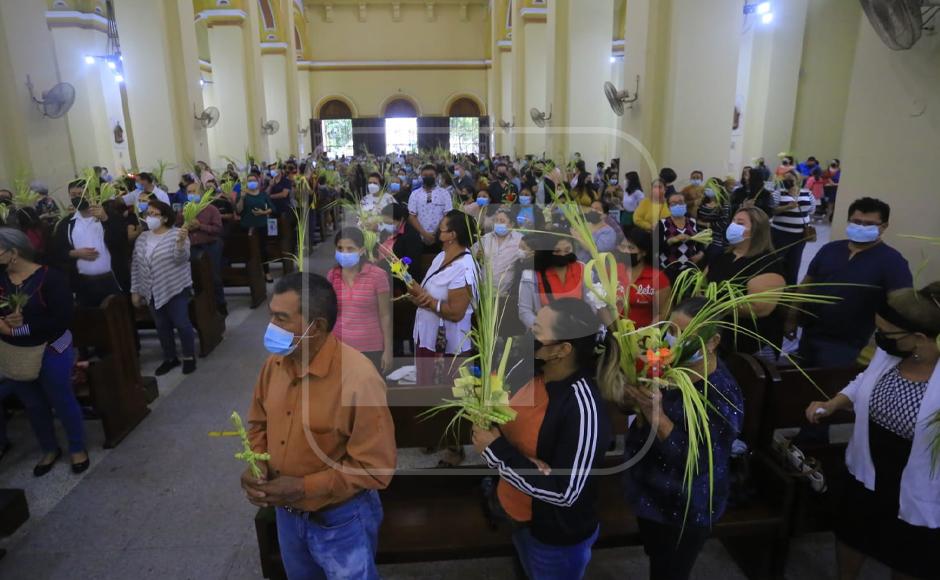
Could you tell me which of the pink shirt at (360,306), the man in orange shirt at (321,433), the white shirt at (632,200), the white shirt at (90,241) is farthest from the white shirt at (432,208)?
the man in orange shirt at (321,433)

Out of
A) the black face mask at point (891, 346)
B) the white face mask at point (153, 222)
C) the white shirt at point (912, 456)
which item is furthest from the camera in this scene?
the white face mask at point (153, 222)

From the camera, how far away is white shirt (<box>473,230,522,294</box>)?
3.71 m

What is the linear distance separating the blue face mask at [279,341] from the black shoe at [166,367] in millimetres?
4316

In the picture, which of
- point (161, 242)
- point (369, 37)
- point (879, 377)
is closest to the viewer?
point (879, 377)

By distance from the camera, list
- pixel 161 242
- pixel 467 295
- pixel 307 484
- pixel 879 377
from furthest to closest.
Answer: pixel 161 242 < pixel 467 295 < pixel 879 377 < pixel 307 484

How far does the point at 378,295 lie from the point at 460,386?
1772mm

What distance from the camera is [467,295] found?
11.9 ft

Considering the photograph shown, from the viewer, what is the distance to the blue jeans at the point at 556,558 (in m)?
2.14

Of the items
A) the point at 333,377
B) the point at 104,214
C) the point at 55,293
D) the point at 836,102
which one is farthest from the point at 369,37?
the point at 333,377

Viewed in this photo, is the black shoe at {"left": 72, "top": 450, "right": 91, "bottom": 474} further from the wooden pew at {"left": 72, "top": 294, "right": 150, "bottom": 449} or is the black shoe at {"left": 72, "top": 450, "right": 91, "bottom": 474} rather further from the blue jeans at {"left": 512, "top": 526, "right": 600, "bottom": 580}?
the blue jeans at {"left": 512, "top": 526, "right": 600, "bottom": 580}

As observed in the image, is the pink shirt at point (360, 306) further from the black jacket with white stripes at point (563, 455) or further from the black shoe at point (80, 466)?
the black shoe at point (80, 466)

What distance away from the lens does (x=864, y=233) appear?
3.69 meters

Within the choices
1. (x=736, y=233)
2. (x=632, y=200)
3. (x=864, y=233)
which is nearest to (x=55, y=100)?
(x=632, y=200)

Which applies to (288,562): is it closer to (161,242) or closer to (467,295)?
(467,295)
